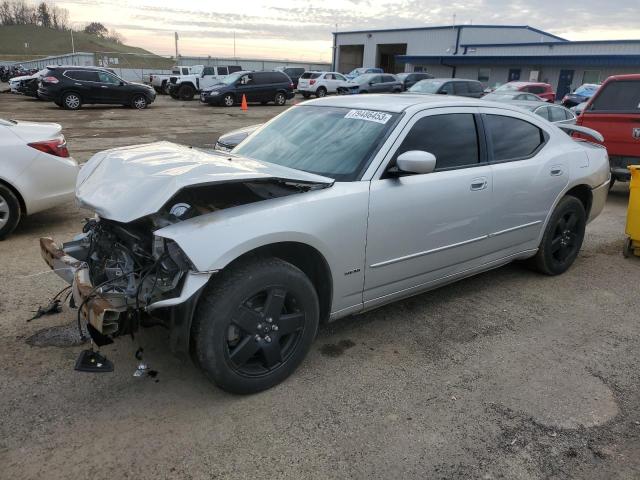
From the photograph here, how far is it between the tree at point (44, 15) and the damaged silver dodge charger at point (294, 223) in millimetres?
153914

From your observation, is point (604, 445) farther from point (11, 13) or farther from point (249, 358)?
point (11, 13)

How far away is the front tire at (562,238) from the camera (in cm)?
474

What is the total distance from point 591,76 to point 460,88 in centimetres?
2126

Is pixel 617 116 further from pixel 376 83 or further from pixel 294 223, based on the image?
pixel 376 83

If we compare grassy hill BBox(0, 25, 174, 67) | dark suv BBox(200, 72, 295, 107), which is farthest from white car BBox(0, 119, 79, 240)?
grassy hill BBox(0, 25, 174, 67)

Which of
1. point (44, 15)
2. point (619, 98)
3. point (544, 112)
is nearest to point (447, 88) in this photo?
point (544, 112)

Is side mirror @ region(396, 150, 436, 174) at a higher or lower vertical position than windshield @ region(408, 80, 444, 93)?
higher

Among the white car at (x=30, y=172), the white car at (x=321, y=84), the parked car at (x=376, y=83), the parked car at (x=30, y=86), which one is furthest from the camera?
the white car at (x=321, y=84)

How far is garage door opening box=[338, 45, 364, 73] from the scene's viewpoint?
5841 centimetres

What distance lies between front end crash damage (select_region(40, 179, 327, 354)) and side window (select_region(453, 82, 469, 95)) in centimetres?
1793

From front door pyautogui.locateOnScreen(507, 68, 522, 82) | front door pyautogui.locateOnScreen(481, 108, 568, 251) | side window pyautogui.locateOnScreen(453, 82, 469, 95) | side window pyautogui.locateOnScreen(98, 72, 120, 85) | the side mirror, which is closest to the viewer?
the side mirror

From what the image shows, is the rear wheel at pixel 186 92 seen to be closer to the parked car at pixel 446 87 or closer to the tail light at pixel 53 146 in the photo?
the parked car at pixel 446 87

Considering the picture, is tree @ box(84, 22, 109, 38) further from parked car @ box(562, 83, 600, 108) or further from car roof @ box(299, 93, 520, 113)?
car roof @ box(299, 93, 520, 113)

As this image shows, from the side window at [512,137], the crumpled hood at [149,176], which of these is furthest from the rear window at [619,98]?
the crumpled hood at [149,176]
